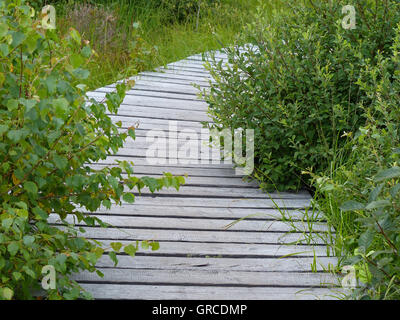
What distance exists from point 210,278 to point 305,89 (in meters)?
1.55

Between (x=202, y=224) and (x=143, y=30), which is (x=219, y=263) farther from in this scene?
(x=143, y=30)

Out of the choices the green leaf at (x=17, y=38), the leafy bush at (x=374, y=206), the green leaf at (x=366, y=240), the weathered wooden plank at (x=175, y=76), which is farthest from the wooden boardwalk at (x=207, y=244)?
the weathered wooden plank at (x=175, y=76)

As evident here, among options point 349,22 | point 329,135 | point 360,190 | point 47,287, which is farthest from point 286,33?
point 47,287

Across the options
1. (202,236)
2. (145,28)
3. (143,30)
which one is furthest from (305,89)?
(145,28)

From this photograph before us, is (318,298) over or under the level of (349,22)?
under

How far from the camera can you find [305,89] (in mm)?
3689

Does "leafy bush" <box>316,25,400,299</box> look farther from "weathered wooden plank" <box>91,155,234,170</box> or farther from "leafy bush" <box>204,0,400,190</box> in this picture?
"weathered wooden plank" <box>91,155,234,170</box>

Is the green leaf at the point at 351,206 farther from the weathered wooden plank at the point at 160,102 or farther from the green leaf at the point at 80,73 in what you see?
the weathered wooden plank at the point at 160,102

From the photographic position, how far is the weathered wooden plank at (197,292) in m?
2.46

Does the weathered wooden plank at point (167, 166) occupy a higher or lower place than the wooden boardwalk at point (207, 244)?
higher

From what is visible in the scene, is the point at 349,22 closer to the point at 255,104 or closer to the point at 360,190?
the point at 255,104

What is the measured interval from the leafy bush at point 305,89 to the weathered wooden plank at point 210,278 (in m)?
0.92

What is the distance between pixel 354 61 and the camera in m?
3.70

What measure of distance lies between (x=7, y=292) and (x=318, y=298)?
125 centimetres
